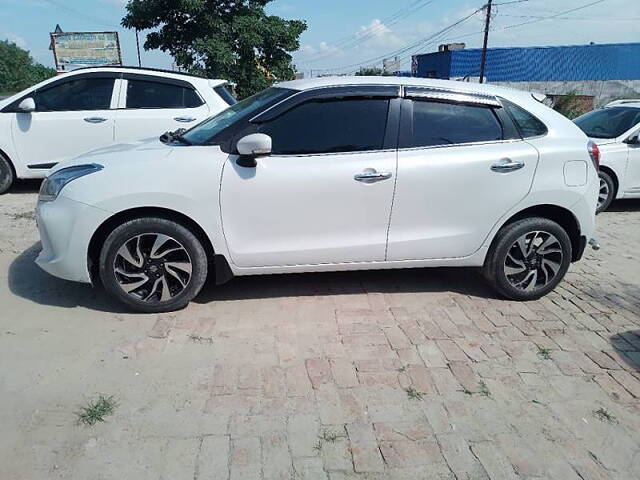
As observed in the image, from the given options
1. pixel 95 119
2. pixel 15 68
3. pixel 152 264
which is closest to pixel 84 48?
pixel 95 119

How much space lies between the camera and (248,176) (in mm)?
3314

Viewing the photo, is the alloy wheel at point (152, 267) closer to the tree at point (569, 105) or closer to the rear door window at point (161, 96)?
the rear door window at point (161, 96)

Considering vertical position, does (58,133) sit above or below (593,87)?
below

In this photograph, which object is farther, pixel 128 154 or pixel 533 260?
pixel 533 260

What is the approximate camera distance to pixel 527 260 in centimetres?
385

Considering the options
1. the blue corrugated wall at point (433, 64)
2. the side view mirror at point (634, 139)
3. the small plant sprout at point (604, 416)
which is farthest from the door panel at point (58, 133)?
the blue corrugated wall at point (433, 64)

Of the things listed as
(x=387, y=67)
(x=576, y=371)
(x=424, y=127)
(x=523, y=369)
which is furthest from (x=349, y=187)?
(x=387, y=67)

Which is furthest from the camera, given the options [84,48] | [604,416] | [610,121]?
[84,48]

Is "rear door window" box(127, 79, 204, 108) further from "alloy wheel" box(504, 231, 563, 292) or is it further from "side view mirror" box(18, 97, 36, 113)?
"alloy wheel" box(504, 231, 563, 292)

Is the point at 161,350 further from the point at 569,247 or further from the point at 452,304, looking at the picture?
the point at 569,247

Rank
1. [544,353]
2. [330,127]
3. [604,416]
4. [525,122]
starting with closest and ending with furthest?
1. [604,416]
2. [544,353]
3. [330,127]
4. [525,122]

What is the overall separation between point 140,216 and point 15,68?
8040 cm

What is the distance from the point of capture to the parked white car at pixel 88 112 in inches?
258

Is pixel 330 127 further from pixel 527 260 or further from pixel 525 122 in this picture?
pixel 527 260
